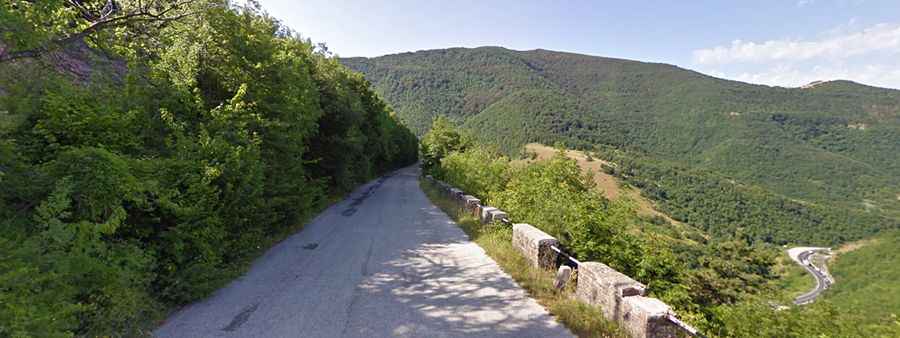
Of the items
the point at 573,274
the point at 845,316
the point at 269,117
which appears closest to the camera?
the point at 845,316

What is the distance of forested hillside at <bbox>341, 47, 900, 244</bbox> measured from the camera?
7919 cm

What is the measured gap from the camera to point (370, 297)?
6230 millimetres

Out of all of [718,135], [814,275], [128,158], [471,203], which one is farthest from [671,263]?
[718,135]

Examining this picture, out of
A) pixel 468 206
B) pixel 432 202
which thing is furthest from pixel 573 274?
pixel 432 202

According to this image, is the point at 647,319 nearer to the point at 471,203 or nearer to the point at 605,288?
the point at 605,288

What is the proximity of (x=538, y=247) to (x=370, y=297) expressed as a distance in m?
3.11

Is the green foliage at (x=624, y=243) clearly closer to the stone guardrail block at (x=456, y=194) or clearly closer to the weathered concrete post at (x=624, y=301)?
the weathered concrete post at (x=624, y=301)

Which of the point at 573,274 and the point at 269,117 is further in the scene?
the point at 269,117

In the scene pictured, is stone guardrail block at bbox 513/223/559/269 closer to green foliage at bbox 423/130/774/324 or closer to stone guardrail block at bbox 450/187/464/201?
green foliage at bbox 423/130/774/324

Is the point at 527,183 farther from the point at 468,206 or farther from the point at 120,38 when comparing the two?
the point at 120,38

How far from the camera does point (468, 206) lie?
14188 millimetres

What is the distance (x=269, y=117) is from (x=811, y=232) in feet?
356

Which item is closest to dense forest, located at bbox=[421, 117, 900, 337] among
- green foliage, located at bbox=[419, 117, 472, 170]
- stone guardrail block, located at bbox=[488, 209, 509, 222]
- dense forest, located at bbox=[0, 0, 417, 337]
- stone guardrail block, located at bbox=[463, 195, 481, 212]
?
stone guardrail block, located at bbox=[488, 209, 509, 222]

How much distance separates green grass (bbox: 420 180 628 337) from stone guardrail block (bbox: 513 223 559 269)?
0.50 feet
